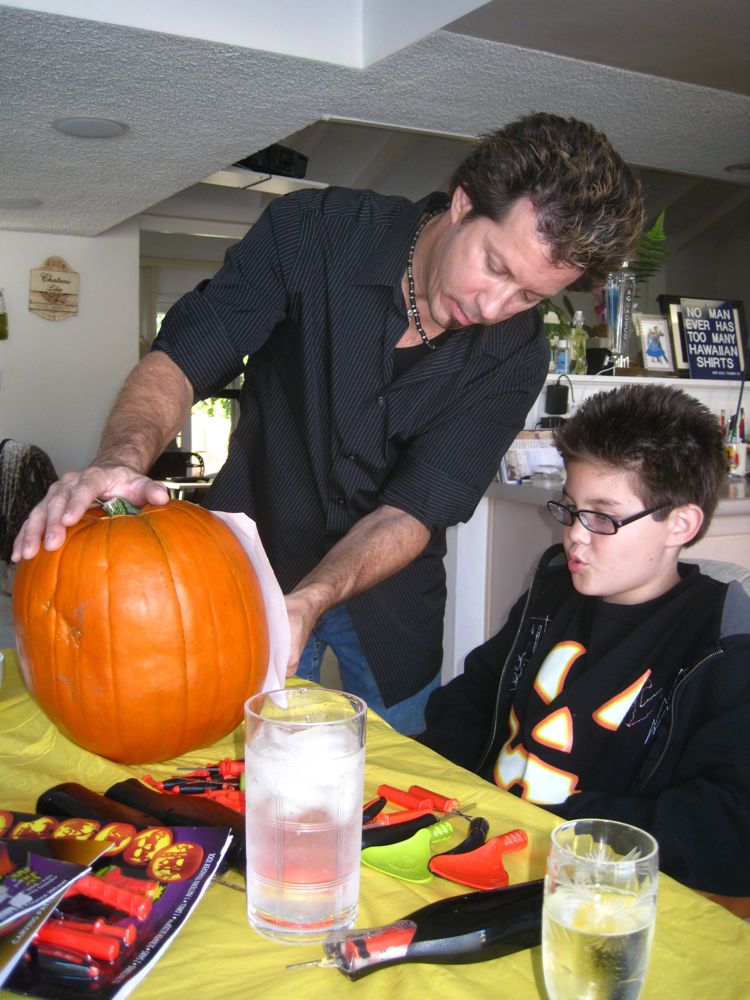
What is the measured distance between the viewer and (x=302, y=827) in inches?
25.3

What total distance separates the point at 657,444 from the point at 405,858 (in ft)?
2.74

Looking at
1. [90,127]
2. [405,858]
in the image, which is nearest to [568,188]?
[405,858]

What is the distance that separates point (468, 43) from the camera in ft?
10.1

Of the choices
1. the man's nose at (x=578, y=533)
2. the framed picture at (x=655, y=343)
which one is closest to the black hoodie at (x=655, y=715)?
the man's nose at (x=578, y=533)

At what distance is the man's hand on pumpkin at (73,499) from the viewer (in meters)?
0.89

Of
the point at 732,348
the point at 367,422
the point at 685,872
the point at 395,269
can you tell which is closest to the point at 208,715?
the point at 685,872

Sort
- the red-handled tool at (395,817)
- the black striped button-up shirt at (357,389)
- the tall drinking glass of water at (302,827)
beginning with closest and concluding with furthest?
the tall drinking glass of water at (302,827) < the red-handled tool at (395,817) < the black striped button-up shirt at (357,389)

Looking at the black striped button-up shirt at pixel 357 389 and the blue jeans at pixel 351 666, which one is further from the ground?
the black striped button-up shirt at pixel 357 389

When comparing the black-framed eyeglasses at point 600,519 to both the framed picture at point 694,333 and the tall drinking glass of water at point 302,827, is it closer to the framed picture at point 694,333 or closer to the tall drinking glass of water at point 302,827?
the tall drinking glass of water at point 302,827

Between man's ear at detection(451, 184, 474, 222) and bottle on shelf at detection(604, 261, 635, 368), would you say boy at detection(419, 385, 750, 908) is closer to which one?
man's ear at detection(451, 184, 474, 222)

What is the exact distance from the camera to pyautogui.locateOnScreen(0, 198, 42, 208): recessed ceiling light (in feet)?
17.1

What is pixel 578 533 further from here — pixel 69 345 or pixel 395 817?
pixel 69 345

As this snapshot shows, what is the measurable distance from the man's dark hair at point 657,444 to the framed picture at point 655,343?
2.02m

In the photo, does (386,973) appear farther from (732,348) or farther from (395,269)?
(732,348)
